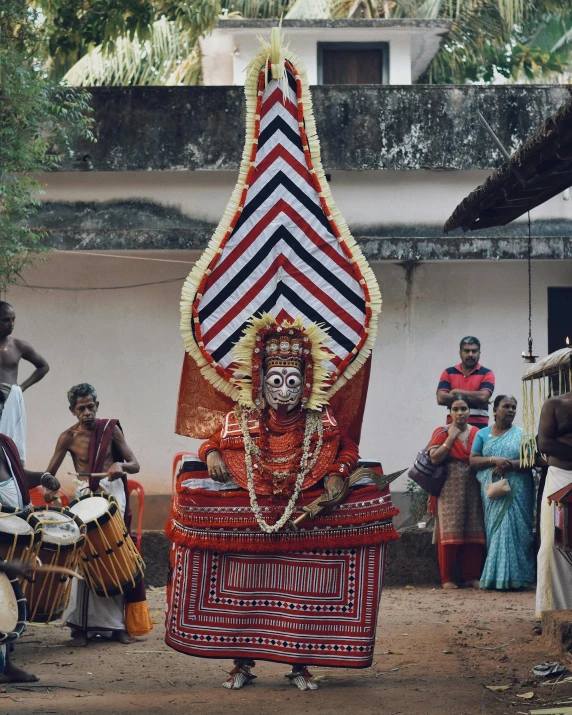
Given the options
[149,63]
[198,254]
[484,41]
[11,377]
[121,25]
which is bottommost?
[11,377]

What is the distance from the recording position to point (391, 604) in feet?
33.9

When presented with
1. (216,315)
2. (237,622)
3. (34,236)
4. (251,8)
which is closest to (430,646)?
(237,622)

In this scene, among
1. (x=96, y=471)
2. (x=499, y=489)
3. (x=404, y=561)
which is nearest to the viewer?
(x=96, y=471)

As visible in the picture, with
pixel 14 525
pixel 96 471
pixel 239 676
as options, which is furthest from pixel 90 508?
pixel 239 676

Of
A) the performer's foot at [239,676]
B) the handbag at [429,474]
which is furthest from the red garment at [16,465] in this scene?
the handbag at [429,474]

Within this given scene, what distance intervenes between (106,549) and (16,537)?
5.43 ft

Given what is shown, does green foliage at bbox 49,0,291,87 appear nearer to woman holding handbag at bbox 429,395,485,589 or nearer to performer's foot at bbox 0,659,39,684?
woman holding handbag at bbox 429,395,485,589

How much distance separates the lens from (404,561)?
11547 mm

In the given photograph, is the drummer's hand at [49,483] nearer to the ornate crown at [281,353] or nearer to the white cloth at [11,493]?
the white cloth at [11,493]

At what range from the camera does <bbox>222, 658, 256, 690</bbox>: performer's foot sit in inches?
266

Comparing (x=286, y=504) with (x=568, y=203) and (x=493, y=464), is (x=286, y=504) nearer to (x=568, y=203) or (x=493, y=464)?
(x=493, y=464)

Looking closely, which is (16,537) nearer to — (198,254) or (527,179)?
(527,179)

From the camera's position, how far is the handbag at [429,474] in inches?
442

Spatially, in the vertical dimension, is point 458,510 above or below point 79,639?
above
